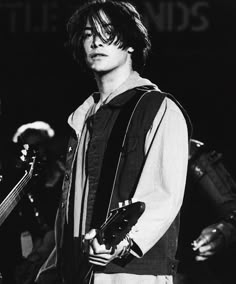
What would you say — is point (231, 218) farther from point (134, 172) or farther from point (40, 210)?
point (134, 172)

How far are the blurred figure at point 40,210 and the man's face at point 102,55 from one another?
1.39 metres

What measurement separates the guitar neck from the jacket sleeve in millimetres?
999

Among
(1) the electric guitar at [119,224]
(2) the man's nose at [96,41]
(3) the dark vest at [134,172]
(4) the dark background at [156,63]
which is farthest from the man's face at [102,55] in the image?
(4) the dark background at [156,63]

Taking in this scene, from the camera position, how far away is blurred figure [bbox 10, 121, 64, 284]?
4318mm

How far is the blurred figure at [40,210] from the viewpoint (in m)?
4.32

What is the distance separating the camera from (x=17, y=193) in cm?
314

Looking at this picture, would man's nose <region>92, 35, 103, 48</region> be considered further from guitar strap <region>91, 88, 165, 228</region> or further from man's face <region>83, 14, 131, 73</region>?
guitar strap <region>91, 88, 165, 228</region>

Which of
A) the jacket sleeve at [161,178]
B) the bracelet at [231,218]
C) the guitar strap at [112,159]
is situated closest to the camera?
the jacket sleeve at [161,178]

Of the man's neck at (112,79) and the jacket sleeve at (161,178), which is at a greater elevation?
the man's neck at (112,79)

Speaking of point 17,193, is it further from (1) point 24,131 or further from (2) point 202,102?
(2) point 202,102

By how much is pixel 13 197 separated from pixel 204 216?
1.50 metres

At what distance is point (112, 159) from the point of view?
7.84ft

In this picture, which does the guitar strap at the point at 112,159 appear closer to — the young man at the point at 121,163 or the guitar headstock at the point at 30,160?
the young man at the point at 121,163

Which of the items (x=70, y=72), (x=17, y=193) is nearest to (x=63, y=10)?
(x=70, y=72)
